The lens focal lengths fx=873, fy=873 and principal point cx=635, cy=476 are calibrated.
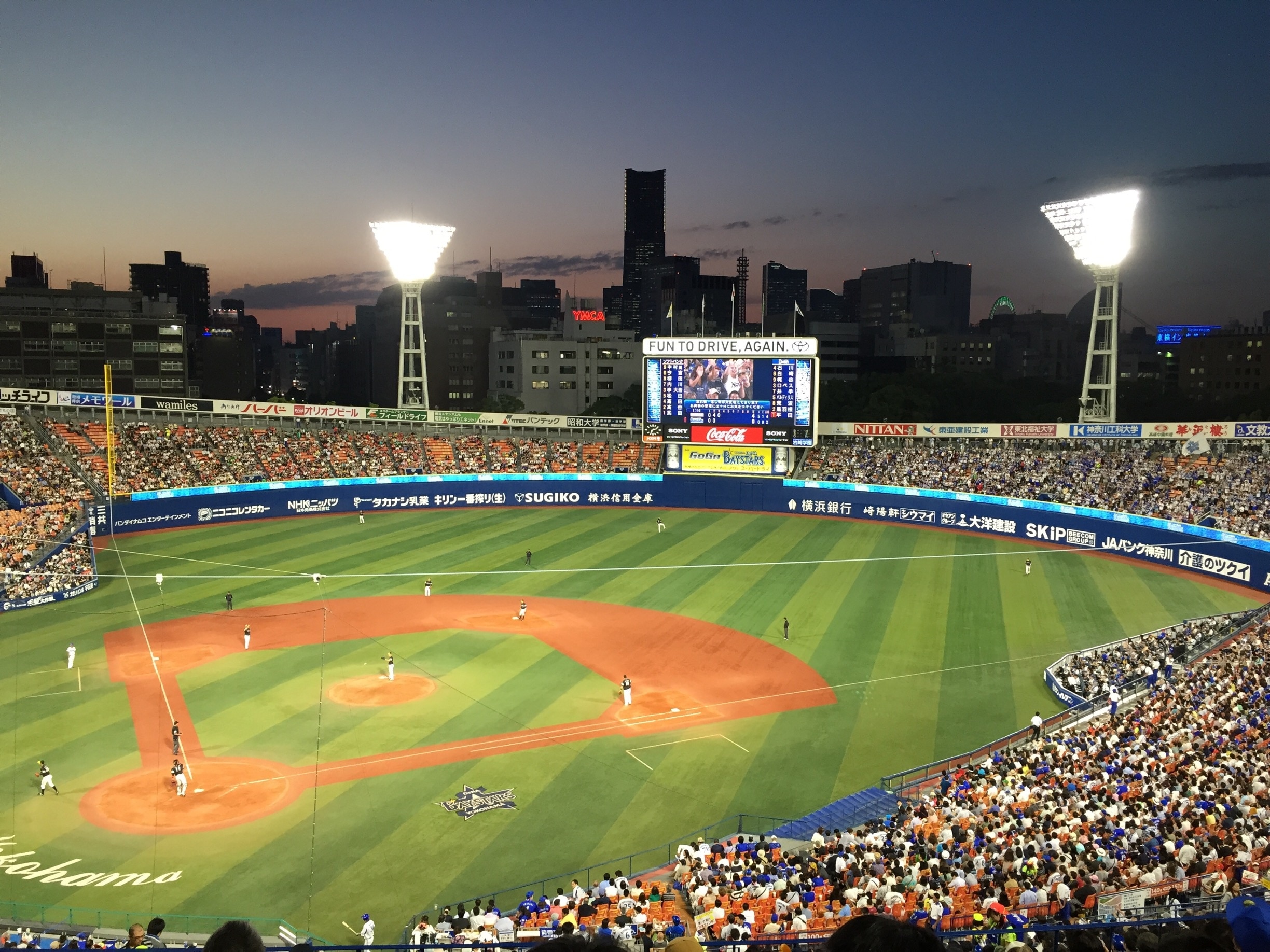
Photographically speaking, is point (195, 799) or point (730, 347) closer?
point (195, 799)

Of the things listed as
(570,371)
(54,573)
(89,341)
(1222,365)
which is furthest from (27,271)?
(1222,365)

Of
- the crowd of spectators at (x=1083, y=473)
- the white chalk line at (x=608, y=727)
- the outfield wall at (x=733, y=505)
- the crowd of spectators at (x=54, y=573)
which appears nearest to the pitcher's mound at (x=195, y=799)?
the white chalk line at (x=608, y=727)

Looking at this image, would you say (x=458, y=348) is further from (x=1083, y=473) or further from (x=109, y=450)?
(x=1083, y=473)

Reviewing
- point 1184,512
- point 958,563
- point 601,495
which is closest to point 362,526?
point 601,495

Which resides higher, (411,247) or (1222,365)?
(411,247)

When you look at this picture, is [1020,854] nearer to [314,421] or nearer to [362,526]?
[362,526]

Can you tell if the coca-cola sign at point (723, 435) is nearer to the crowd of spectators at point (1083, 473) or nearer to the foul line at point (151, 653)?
the crowd of spectators at point (1083, 473)

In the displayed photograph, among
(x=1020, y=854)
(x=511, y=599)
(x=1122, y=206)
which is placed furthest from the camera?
(x=1122, y=206)
